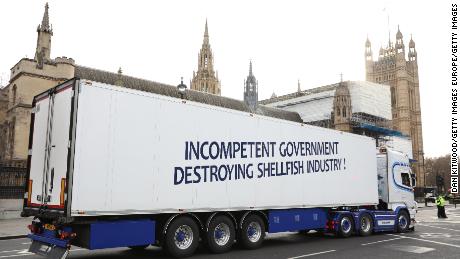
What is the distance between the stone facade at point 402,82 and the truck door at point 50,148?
10578 cm

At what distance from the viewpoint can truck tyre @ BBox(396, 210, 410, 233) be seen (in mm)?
16953

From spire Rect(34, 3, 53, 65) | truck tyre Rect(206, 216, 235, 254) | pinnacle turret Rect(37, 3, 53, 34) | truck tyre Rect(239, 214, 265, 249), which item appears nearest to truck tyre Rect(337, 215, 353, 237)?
truck tyre Rect(239, 214, 265, 249)

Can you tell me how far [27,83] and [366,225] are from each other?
27293 mm

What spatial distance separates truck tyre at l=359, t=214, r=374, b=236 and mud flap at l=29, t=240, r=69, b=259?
11.2 meters

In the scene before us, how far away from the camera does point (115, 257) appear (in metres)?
10.5

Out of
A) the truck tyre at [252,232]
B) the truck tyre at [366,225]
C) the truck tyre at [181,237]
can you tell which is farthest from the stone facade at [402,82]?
the truck tyre at [181,237]

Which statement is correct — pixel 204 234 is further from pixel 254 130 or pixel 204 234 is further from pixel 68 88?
pixel 68 88

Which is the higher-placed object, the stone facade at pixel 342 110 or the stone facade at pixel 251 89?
the stone facade at pixel 251 89

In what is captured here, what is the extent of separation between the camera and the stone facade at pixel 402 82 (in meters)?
108

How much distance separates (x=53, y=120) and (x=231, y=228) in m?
5.44

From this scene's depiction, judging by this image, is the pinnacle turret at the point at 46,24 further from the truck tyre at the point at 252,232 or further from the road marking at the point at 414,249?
the road marking at the point at 414,249

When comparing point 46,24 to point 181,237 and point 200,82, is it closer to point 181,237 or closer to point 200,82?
point 181,237

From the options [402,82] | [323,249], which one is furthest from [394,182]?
[402,82]

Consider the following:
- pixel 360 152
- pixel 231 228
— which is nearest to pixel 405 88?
pixel 360 152
